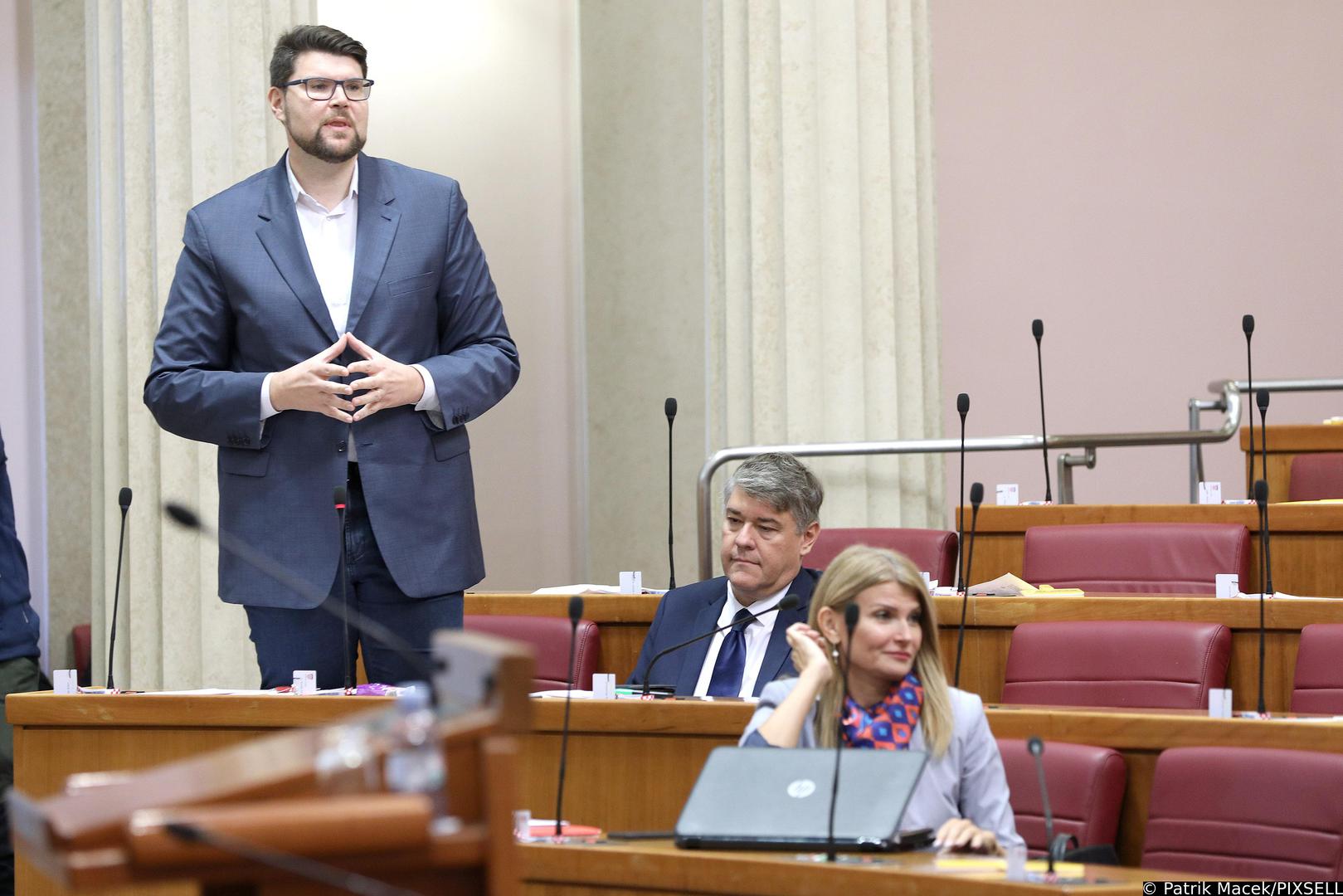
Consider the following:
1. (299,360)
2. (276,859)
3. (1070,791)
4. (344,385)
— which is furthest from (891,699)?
(276,859)

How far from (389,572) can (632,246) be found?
3.61 metres

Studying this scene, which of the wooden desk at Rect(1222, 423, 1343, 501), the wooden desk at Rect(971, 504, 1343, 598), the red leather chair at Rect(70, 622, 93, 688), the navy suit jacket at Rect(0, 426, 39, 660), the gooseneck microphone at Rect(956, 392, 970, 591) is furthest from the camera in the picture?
the wooden desk at Rect(1222, 423, 1343, 501)

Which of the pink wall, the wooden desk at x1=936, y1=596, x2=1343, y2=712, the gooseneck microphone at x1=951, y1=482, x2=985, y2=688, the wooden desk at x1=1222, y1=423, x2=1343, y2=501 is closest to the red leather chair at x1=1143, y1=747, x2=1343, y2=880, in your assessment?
the gooseneck microphone at x1=951, y1=482, x2=985, y2=688

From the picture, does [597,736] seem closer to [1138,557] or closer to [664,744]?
[664,744]

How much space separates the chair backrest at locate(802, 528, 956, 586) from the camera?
3.80 meters

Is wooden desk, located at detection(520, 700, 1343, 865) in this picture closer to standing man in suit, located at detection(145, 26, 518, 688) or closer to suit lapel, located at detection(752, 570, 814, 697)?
standing man in suit, located at detection(145, 26, 518, 688)

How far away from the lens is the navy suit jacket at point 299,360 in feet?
9.29

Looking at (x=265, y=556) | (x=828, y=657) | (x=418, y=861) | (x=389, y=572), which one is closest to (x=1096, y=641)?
(x=828, y=657)

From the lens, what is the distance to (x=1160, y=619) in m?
3.21

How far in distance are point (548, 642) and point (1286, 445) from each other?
3.23 m

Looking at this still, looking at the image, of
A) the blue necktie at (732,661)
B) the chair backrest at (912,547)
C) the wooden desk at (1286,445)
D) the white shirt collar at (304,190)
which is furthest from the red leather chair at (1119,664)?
the wooden desk at (1286,445)

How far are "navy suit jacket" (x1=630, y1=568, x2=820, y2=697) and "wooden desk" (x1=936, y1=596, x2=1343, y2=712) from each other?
343mm

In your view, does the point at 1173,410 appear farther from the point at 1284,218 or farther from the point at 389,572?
the point at 389,572

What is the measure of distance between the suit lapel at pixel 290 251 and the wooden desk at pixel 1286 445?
3564 mm
